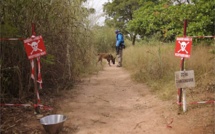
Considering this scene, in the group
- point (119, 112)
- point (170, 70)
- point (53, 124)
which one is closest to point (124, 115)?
point (119, 112)

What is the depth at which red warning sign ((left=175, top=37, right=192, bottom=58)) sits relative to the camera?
3963 millimetres

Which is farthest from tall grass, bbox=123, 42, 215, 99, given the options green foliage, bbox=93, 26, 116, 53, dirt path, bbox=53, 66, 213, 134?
green foliage, bbox=93, 26, 116, 53

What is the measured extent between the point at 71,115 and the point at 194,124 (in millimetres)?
2042

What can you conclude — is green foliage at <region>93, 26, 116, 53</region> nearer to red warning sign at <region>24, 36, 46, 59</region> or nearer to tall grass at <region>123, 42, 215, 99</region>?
tall grass at <region>123, 42, 215, 99</region>

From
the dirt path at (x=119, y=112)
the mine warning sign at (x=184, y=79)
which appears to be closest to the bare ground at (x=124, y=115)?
the dirt path at (x=119, y=112)

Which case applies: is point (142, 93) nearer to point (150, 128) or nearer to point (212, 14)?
point (150, 128)

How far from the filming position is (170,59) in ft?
23.1

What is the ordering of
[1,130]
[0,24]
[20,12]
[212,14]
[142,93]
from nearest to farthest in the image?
[1,130], [0,24], [20,12], [142,93], [212,14]

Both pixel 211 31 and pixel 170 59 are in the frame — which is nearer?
pixel 170 59

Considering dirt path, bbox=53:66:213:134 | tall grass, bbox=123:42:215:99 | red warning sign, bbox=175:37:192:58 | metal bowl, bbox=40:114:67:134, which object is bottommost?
dirt path, bbox=53:66:213:134

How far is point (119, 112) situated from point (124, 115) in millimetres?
179

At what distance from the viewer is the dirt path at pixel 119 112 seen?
3.69 m

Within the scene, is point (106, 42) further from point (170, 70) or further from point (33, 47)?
point (33, 47)

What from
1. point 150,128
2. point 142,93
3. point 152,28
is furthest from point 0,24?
point 152,28
